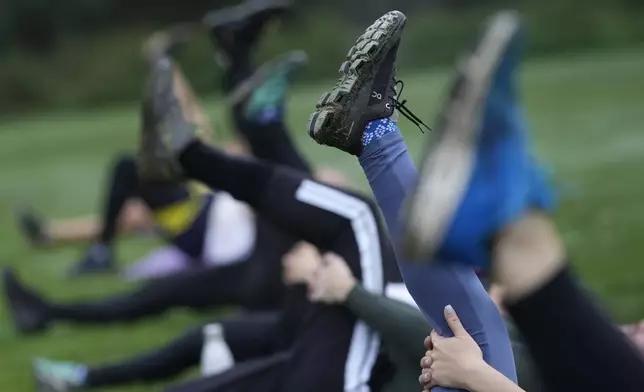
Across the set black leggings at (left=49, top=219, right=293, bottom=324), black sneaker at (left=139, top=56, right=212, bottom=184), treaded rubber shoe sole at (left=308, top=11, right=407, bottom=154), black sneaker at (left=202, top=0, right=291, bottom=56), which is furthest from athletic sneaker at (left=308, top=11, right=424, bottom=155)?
black sneaker at (left=202, top=0, right=291, bottom=56)

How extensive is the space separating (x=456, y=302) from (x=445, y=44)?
9648mm

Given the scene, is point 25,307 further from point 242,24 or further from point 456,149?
point 456,149

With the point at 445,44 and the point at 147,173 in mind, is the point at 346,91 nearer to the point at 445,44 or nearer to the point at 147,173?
the point at 147,173

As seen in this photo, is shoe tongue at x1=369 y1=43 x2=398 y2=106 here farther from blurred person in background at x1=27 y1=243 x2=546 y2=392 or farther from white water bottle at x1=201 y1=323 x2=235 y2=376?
white water bottle at x1=201 y1=323 x2=235 y2=376

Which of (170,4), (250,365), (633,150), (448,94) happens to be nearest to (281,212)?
(250,365)

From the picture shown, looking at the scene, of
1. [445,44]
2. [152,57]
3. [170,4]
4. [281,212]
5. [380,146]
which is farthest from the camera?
[170,4]

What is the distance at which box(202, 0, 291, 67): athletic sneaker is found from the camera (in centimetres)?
316

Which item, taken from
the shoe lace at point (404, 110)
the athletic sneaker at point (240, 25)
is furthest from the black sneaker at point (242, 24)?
the shoe lace at point (404, 110)

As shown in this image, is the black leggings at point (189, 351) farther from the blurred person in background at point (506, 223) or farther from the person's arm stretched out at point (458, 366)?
the blurred person in background at point (506, 223)

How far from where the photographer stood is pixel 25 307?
359 cm

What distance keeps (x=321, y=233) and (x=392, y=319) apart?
25cm

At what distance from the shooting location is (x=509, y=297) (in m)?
1.16

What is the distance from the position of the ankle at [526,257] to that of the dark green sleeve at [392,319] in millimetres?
701

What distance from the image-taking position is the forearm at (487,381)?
1359 millimetres
